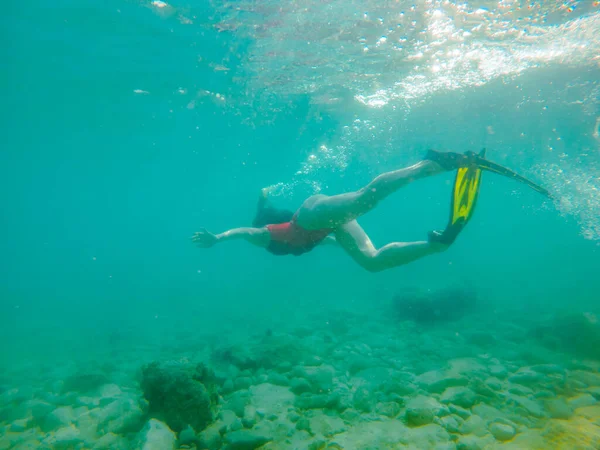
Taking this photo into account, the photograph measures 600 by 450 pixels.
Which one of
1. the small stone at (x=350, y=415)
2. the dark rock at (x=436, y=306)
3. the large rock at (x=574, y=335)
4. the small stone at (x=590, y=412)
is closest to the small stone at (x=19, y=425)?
the small stone at (x=350, y=415)

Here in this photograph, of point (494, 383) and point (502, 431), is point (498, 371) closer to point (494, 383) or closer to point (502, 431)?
point (494, 383)

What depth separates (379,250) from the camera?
184 inches

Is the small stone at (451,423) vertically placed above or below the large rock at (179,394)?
below

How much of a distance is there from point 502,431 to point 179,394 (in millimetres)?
3716

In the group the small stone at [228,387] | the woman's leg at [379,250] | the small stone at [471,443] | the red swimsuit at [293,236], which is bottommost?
the small stone at [471,443]

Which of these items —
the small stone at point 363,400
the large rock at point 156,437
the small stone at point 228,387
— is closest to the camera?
the large rock at point 156,437

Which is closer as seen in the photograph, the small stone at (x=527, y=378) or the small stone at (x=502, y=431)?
the small stone at (x=502, y=431)

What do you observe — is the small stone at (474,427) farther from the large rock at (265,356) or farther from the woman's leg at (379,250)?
the large rock at (265,356)

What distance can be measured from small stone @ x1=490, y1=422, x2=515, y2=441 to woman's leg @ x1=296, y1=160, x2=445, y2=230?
289 centimetres

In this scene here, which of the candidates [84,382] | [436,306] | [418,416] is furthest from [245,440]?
[436,306]

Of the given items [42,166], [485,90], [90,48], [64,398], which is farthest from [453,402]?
[42,166]

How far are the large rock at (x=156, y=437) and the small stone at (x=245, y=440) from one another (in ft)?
2.01

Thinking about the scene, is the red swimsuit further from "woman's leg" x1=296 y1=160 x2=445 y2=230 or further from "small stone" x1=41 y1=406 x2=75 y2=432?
"small stone" x1=41 y1=406 x2=75 y2=432

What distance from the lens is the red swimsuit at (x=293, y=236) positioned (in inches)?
210
